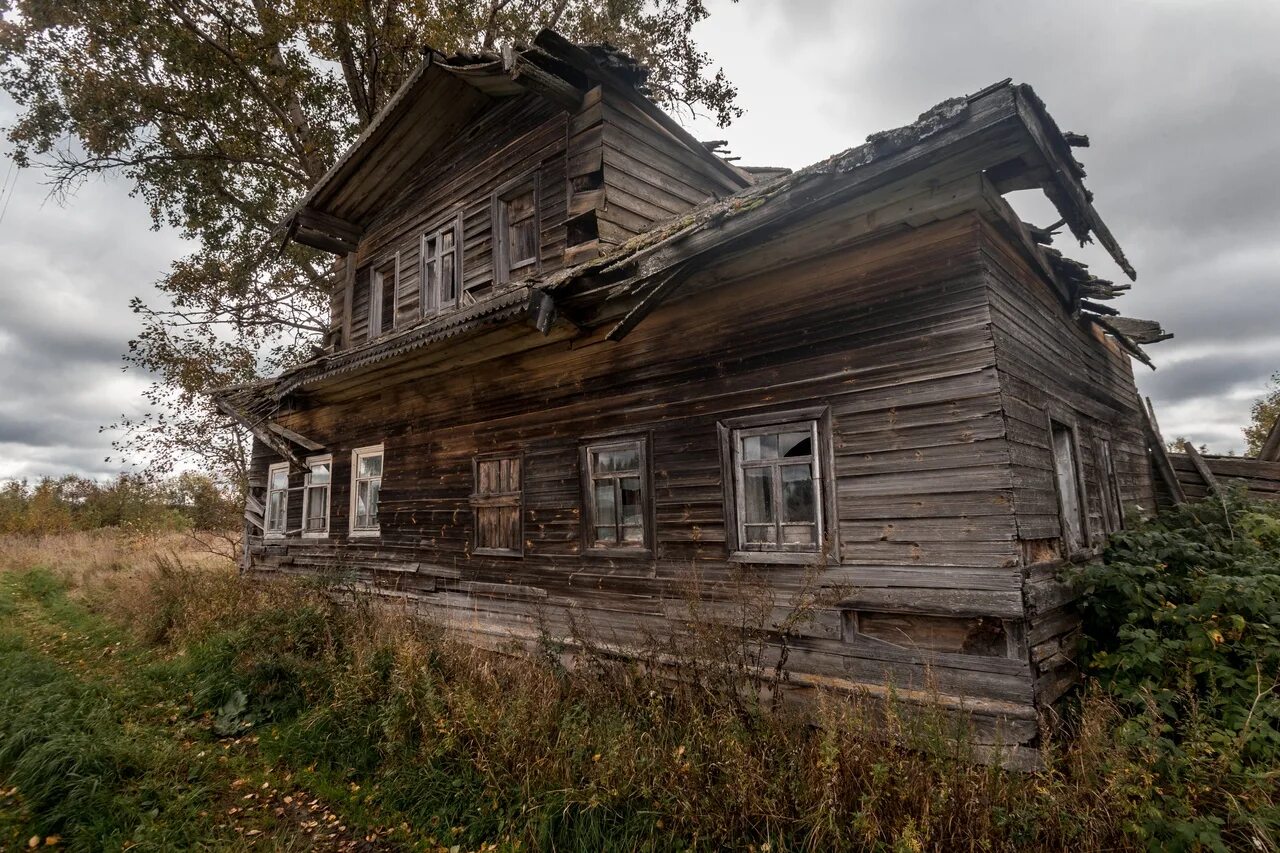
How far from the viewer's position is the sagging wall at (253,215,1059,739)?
14.6ft

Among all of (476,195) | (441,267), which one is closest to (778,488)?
(476,195)

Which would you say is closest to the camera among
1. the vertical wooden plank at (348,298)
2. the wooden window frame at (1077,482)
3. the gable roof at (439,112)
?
the wooden window frame at (1077,482)

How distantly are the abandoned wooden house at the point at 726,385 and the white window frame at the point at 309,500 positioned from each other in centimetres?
11

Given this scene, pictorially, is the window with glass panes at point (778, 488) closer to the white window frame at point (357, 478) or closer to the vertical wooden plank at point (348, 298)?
the white window frame at point (357, 478)

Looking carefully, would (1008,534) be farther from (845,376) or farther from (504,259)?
(504,259)

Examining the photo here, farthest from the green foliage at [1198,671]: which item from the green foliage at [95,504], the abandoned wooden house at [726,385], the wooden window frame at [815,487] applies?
the green foliage at [95,504]

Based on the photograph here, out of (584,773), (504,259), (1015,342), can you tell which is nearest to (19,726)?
(584,773)

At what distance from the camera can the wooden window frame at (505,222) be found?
8422mm

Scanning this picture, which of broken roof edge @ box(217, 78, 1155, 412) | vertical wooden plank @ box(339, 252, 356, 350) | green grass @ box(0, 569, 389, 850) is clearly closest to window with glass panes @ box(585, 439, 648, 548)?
broken roof edge @ box(217, 78, 1155, 412)

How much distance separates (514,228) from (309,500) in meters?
6.78

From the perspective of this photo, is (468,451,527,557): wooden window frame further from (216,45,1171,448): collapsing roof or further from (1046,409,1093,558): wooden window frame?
(1046,409,1093,558): wooden window frame

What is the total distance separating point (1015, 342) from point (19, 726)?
8.47 metres

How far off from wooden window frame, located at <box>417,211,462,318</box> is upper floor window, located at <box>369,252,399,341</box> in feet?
3.05

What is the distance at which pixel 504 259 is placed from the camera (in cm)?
888
